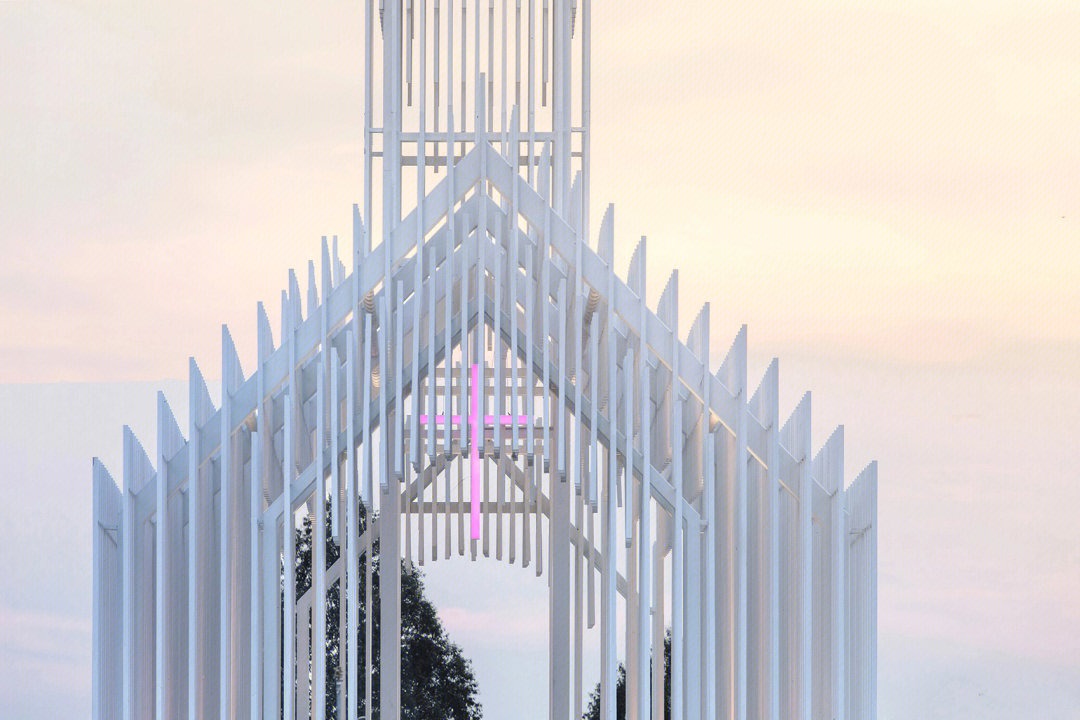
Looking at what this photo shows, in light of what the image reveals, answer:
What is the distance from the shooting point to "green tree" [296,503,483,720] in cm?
1502

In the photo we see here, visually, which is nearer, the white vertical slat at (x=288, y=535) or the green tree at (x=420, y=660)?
the white vertical slat at (x=288, y=535)

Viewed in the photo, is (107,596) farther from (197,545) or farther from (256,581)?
(256,581)

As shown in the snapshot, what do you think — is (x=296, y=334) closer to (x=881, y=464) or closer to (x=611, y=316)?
(x=611, y=316)

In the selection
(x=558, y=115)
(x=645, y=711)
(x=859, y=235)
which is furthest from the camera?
(x=859, y=235)

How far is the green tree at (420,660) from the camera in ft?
49.3

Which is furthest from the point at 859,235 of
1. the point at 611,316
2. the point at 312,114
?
the point at 611,316

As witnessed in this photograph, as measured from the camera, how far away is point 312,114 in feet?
48.4

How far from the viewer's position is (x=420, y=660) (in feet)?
50.4

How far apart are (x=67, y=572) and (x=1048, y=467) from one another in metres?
8.31

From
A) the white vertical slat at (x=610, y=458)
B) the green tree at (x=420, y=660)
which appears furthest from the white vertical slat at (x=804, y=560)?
the green tree at (x=420, y=660)

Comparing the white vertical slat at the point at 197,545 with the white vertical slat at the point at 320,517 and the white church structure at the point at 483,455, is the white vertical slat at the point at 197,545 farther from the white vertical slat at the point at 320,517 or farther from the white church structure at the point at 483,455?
the white vertical slat at the point at 320,517

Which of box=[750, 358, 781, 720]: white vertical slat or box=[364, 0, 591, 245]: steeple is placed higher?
box=[364, 0, 591, 245]: steeple

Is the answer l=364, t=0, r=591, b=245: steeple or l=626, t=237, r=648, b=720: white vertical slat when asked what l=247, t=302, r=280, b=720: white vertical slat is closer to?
l=364, t=0, r=591, b=245: steeple

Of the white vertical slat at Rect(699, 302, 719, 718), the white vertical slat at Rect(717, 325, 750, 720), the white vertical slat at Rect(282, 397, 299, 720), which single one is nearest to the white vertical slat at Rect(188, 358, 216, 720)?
the white vertical slat at Rect(282, 397, 299, 720)
